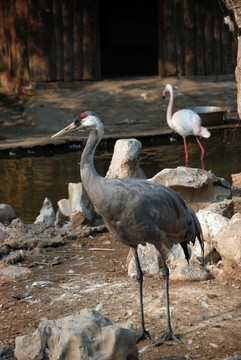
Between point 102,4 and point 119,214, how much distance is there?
18350 mm

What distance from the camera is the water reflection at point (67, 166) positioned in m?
8.96

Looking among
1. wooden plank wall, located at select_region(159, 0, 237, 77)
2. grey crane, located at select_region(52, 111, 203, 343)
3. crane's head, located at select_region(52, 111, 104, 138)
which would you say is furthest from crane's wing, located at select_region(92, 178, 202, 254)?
wooden plank wall, located at select_region(159, 0, 237, 77)

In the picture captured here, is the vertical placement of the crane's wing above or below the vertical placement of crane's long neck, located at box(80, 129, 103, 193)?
below

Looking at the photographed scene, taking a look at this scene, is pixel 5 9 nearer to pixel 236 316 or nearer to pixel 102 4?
pixel 102 4

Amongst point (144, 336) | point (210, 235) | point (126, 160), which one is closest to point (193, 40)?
point (126, 160)

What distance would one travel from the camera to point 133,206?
4062 mm

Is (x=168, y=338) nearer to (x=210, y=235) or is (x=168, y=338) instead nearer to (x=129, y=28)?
(x=210, y=235)

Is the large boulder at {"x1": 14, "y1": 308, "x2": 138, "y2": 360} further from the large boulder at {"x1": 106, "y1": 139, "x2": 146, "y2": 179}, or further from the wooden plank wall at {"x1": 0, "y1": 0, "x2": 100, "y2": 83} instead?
the wooden plank wall at {"x1": 0, "y1": 0, "x2": 100, "y2": 83}

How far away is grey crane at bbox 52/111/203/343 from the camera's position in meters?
4.06

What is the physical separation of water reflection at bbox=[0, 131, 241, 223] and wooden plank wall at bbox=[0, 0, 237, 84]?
344 cm

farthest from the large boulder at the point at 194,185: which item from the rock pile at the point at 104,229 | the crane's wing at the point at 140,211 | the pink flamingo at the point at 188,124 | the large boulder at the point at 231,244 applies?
the pink flamingo at the point at 188,124

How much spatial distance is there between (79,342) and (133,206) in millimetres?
1050

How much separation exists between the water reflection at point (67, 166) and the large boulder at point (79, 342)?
14.9 ft

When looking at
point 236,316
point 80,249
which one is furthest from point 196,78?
point 236,316
